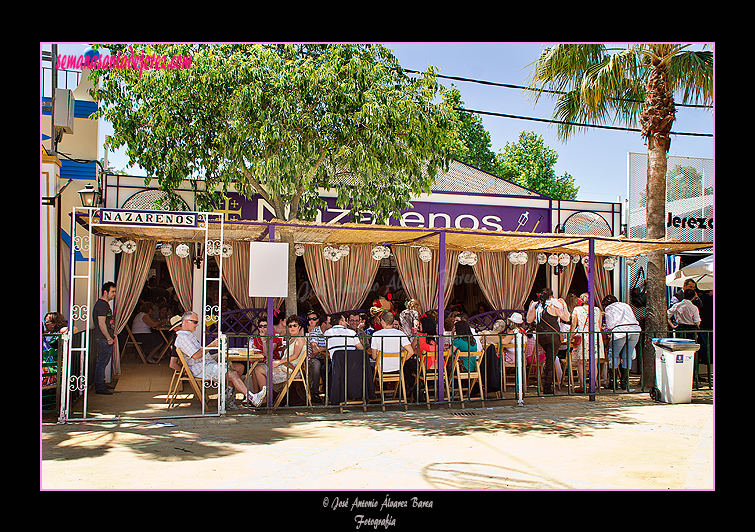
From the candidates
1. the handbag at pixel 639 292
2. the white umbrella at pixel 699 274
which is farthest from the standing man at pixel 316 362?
the handbag at pixel 639 292

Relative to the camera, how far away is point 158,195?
419 inches

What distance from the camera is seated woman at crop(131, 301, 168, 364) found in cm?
1066

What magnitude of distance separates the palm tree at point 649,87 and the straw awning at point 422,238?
0.64 meters

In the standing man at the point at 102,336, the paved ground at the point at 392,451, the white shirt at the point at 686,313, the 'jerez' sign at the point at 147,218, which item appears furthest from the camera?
the white shirt at the point at 686,313

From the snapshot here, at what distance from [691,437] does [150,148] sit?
8184mm

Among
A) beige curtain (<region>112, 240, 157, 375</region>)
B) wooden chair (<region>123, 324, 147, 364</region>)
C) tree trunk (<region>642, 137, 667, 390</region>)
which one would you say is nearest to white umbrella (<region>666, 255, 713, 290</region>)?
tree trunk (<region>642, 137, 667, 390</region>)

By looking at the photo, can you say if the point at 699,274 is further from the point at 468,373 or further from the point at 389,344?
the point at 389,344

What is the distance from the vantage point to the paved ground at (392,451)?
450 centimetres

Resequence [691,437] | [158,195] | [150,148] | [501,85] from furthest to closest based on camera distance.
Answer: [501,85]
[158,195]
[150,148]
[691,437]

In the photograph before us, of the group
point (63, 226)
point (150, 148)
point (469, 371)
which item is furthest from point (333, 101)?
point (63, 226)

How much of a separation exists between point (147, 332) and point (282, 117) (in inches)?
208

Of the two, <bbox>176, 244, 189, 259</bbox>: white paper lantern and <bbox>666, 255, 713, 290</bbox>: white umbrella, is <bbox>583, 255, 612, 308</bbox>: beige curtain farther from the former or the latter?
<bbox>176, 244, 189, 259</bbox>: white paper lantern

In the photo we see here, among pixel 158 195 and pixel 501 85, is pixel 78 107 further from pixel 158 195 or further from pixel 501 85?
pixel 501 85

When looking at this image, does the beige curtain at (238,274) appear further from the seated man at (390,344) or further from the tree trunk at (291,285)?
the seated man at (390,344)
